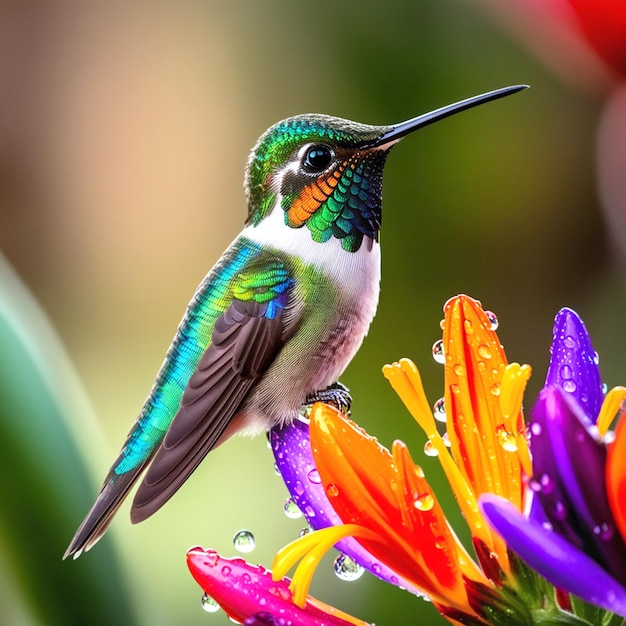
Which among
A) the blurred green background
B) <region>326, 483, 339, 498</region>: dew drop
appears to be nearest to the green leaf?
the blurred green background

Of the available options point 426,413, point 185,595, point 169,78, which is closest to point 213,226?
point 169,78

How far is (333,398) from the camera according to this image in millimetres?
293

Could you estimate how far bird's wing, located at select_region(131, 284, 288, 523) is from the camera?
0.25 m

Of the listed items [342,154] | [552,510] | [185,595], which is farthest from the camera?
[185,595]

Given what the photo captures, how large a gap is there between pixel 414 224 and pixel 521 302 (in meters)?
0.08

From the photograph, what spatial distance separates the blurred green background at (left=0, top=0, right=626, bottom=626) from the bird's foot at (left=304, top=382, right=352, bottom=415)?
166mm

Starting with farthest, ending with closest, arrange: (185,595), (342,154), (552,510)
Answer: (185,595), (342,154), (552,510)

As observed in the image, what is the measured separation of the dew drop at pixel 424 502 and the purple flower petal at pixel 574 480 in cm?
3

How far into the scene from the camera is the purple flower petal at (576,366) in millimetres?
238

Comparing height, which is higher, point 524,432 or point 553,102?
point 553,102

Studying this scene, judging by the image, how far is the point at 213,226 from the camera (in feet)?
1.77

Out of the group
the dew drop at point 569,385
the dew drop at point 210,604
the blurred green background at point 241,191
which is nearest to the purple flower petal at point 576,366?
the dew drop at point 569,385

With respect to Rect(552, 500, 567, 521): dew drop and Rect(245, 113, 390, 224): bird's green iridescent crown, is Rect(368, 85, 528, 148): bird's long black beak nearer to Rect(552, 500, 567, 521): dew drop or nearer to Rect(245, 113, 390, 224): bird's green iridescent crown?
Rect(245, 113, 390, 224): bird's green iridescent crown

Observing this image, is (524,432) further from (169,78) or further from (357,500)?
(169,78)
